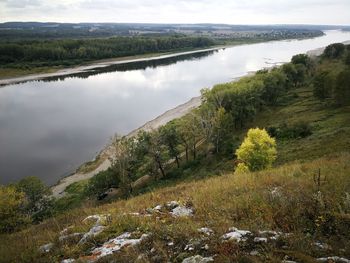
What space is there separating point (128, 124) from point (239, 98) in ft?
71.0

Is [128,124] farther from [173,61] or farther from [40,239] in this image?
[173,61]

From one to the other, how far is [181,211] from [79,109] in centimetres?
6487

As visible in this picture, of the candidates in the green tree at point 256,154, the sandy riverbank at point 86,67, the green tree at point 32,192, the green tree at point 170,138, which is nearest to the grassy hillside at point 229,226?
the green tree at point 256,154

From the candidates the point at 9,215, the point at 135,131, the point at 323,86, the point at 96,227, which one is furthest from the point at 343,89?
the point at 96,227

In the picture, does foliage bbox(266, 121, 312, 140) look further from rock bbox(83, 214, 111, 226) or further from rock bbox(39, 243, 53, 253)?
rock bbox(39, 243, 53, 253)

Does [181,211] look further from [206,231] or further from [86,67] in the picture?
[86,67]

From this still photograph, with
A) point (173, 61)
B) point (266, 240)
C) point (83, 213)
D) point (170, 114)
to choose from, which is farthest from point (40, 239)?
point (173, 61)

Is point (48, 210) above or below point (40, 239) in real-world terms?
below

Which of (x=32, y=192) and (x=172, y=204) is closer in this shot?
(x=172, y=204)

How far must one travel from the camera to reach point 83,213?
1141 centimetres

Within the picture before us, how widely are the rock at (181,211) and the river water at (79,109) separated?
3402cm

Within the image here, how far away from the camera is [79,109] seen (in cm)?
7038

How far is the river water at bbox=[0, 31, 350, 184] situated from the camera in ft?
150

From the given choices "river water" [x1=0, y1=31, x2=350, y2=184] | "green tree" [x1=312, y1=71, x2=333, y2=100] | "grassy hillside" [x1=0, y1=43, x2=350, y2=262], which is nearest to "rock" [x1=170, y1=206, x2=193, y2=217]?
"grassy hillside" [x1=0, y1=43, x2=350, y2=262]
